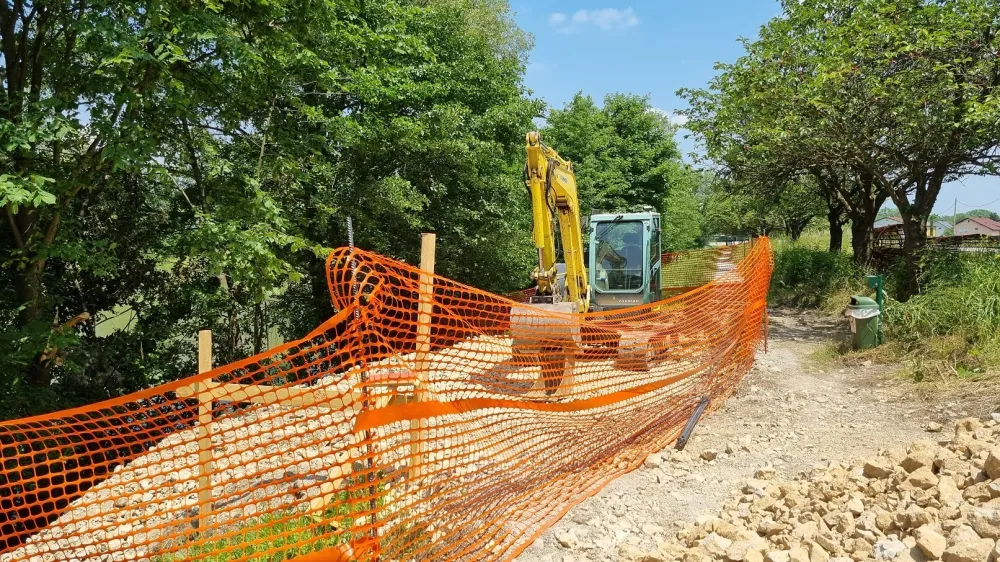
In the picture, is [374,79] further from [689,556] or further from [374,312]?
[689,556]

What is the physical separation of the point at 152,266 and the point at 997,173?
579 inches

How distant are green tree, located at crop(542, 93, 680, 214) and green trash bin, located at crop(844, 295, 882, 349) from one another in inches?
618

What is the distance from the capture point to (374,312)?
2.74m

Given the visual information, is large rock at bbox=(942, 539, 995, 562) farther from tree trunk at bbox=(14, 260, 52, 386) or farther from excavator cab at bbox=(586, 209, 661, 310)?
tree trunk at bbox=(14, 260, 52, 386)

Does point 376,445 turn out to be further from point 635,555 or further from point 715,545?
point 715,545

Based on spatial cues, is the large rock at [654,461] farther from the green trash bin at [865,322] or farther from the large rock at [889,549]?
the green trash bin at [865,322]

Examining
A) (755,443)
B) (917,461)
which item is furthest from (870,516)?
(755,443)

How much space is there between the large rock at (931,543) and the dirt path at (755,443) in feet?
4.10

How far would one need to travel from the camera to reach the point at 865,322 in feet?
26.1

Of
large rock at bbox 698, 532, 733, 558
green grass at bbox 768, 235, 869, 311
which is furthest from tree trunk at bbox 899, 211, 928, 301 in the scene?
large rock at bbox 698, 532, 733, 558

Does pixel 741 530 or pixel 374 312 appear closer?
pixel 374 312

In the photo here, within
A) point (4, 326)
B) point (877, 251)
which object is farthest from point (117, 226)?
point (877, 251)

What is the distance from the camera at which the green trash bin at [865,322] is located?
7.91m

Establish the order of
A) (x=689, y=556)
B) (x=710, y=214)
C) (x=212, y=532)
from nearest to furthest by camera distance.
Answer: (x=689, y=556) < (x=212, y=532) < (x=710, y=214)
